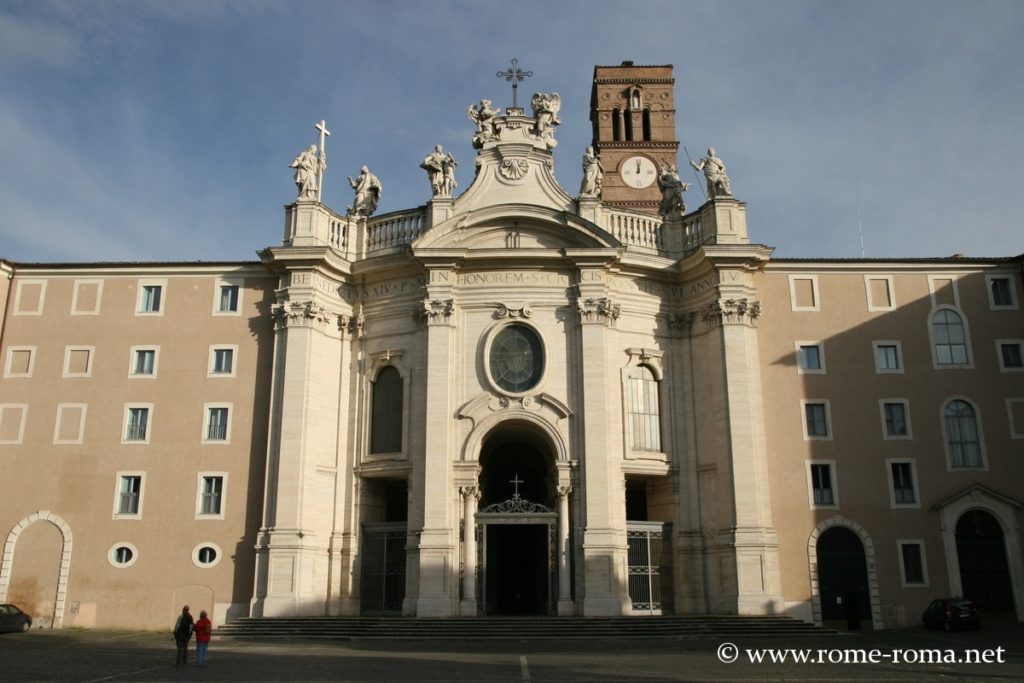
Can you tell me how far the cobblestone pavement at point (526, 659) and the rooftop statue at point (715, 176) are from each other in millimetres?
16675

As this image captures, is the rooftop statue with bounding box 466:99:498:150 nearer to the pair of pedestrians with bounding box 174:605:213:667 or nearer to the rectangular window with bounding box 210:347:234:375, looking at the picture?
the rectangular window with bounding box 210:347:234:375

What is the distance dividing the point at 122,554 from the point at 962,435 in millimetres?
30644

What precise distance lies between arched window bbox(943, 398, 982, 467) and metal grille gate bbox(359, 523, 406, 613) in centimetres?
2017

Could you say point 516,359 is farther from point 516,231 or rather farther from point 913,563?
point 913,563

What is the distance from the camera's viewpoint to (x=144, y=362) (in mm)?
35031

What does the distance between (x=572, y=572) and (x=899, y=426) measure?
1328cm

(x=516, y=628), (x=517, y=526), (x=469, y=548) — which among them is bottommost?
Answer: (x=516, y=628)

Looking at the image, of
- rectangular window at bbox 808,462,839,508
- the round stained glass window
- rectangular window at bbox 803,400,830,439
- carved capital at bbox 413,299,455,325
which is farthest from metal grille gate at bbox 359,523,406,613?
rectangular window at bbox 803,400,830,439

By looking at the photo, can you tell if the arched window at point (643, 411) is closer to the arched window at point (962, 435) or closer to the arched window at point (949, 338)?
the arched window at point (962, 435)

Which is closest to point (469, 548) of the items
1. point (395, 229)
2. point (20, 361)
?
point (395, 229)

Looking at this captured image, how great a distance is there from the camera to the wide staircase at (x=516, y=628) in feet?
92.6

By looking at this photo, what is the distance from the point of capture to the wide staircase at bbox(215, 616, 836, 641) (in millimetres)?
28234

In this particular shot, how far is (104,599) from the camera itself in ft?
106

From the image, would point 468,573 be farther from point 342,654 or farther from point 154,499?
point 154,499
